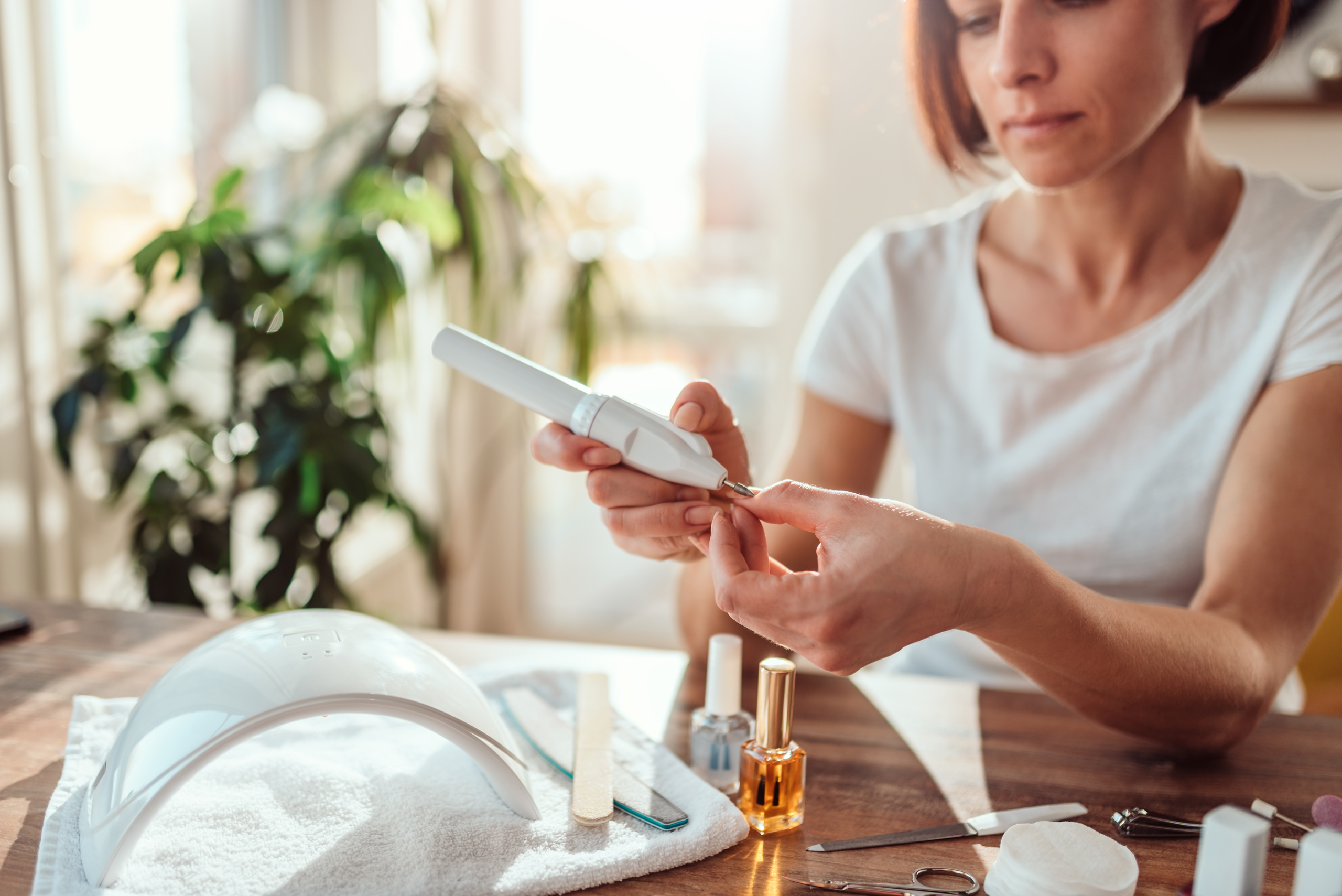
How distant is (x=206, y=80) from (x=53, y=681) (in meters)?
1.32

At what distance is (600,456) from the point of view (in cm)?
61

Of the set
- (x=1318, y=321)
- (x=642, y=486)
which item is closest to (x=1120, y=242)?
(x=1318, y=321)

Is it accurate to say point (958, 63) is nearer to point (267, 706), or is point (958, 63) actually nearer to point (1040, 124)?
point (1040, 124)

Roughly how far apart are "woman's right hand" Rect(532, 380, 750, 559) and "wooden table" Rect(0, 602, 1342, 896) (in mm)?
150

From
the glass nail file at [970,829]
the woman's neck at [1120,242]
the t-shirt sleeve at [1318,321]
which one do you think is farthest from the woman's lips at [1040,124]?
the glass nail file at [970,829]

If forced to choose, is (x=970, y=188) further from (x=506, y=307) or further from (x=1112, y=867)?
(x=506, y=307)

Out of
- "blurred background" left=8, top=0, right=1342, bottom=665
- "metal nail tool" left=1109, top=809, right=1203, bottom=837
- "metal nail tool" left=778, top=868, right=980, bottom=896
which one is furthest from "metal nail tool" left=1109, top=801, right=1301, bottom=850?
"blurred background" left=8, top=0, right=1342, bottom=665

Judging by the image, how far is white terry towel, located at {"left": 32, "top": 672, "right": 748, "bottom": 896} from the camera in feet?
1.63

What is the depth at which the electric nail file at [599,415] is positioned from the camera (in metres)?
0.59

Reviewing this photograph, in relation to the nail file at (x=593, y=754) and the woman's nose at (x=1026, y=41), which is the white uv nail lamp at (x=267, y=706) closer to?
the nail file at (x=593, y=754)

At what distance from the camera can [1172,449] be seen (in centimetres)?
87

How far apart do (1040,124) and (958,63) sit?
176 millimetres

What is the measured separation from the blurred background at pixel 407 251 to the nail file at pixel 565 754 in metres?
0.66

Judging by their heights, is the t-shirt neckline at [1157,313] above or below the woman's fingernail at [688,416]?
above
